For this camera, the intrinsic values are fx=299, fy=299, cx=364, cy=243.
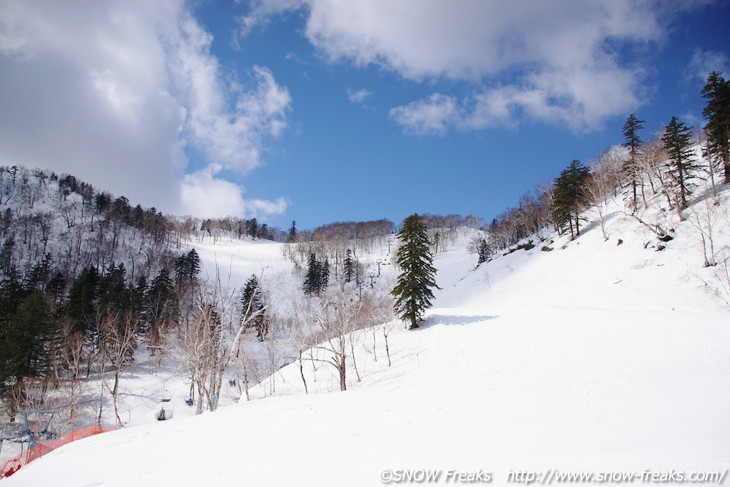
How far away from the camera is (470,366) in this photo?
21.8 meters

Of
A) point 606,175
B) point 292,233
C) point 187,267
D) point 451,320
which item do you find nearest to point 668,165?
point 606,175

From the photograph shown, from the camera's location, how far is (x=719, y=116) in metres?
34.1

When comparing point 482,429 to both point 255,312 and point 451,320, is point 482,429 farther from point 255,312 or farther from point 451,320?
point 451,320

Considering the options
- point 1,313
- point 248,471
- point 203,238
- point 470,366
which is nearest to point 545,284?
point 470,366

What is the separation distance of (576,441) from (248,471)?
636 centimetres

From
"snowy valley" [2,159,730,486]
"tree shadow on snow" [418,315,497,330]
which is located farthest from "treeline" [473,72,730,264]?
"tree shadow on snow" [418,315,497,330]

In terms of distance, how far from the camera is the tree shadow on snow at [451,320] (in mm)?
29531

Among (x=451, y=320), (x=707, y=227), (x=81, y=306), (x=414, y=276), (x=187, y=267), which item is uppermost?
(x=187, y=267)

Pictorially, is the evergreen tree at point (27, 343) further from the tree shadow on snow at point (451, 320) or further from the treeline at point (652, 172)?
the treeline at point (652, 172)

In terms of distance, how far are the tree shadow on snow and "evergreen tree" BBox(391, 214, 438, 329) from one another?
34.3 inches

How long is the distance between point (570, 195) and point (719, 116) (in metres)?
18.0

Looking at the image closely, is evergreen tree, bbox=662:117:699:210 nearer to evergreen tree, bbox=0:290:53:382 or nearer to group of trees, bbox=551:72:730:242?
group of trees, bbox=551:72:730:242

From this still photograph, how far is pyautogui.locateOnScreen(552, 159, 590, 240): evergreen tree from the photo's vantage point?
1918 inches

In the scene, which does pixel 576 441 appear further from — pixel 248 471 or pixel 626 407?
pixel 248 471
